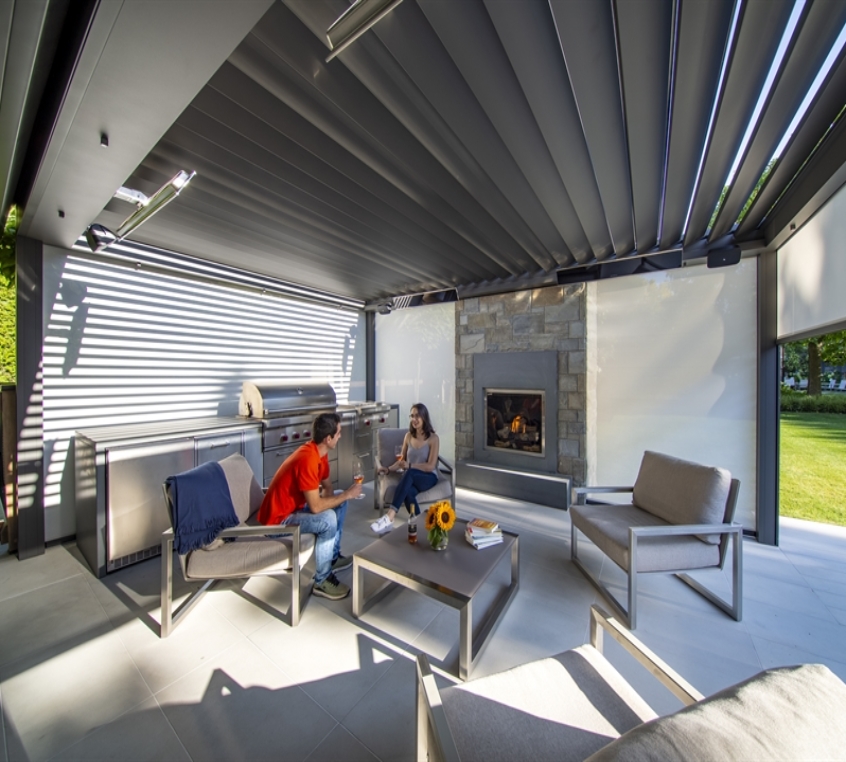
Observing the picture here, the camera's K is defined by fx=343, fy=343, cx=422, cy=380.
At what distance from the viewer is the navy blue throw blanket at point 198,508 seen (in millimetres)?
2074

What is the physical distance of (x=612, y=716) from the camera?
1169mm

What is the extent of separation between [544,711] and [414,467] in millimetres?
2481

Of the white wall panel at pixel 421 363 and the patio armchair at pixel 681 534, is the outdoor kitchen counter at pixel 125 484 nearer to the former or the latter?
the white wall panel at pixel 421 363

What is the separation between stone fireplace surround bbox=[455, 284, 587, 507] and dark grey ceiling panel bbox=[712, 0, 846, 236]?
6.79 ft

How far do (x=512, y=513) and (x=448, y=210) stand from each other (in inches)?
129

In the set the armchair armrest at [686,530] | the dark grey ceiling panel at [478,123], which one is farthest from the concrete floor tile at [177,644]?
the dark grey ceiling panel at [478,123]

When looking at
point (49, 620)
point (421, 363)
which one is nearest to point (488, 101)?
→ point (49, 620)

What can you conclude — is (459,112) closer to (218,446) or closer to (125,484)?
(218,446)

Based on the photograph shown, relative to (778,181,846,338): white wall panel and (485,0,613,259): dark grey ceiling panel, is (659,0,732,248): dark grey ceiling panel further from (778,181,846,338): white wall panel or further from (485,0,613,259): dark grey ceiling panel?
(778,181,846,338): white wall panel

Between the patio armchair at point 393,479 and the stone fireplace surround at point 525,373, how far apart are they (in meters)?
1.05

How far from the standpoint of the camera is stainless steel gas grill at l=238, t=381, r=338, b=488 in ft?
13.3

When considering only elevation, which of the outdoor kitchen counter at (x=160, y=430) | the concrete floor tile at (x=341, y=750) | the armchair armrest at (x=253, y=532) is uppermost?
the outdoor kitchen counter at (x=160, y=430)

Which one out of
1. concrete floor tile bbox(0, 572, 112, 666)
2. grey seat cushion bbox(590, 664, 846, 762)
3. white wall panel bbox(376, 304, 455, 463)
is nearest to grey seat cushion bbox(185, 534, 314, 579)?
concrete floor tile bbox(0, 572, 112, 666)

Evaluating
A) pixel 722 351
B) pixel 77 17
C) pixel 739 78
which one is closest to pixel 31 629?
pixel 77 17
